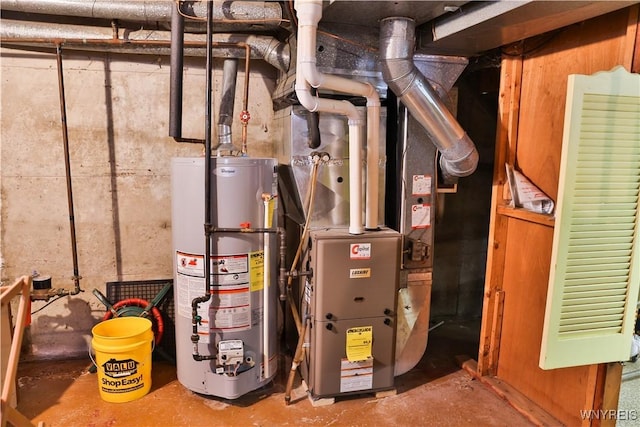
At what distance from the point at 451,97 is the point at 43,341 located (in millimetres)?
2968

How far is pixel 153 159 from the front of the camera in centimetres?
289

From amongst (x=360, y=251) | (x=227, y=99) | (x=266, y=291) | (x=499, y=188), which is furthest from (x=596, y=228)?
(x=227, y=99)

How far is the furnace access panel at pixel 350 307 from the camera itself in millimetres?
2346

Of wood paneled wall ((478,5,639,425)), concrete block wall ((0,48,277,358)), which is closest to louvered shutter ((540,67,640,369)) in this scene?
wood paneled wall ((478,5,639,425))

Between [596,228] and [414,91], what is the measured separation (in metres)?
1.04

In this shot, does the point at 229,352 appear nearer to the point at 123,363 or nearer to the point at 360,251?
the point at 123,363

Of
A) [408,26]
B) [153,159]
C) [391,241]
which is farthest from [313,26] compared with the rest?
[153,159]

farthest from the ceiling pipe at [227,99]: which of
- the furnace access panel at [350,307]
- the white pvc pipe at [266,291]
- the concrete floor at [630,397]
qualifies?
the concrete floor at [630,397]

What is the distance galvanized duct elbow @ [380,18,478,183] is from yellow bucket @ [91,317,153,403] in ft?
6.18

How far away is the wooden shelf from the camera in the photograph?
2208mm

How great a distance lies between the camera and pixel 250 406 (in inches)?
95.8

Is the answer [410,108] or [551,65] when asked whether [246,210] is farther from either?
[551,65]

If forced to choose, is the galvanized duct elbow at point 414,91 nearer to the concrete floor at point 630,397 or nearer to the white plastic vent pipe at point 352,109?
the white plastic vent pipe at point 352,109

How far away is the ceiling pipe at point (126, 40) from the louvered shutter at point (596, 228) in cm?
159
